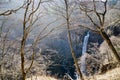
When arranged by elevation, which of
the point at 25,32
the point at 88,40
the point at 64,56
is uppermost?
the point at 25,32

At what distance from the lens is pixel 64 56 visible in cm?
5550

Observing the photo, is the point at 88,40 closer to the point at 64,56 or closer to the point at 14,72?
the point at 64,56

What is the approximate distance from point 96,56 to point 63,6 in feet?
46.3

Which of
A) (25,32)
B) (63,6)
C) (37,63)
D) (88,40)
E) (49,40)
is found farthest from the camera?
(49,40)

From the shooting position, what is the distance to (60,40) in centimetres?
6069

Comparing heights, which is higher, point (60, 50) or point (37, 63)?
point (37, 63)

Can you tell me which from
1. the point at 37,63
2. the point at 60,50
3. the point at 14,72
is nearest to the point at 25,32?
the point at 14,72

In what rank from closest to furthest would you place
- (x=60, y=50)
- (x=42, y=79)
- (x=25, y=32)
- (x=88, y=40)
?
1. (x=25, y=32)
2. (x=42, y=79)
3. (x=88, y=40)
4. (x=60, y=50)

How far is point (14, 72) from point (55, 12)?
9962 mm

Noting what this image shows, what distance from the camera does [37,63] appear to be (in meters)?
30.3

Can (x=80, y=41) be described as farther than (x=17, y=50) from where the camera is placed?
Yes

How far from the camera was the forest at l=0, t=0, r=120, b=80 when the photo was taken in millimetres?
9711

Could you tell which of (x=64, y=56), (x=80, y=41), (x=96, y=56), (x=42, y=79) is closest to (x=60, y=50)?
(x=64, y=56)

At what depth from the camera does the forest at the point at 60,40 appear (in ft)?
31.9
